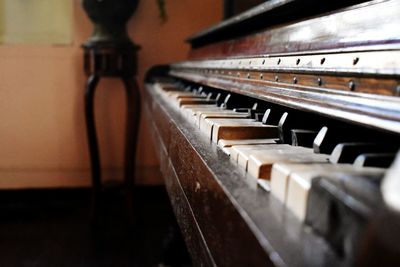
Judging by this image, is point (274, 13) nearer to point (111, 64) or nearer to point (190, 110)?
point (190, 110)

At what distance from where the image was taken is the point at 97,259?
223 centimetres

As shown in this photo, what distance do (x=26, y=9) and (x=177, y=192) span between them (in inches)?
91.7

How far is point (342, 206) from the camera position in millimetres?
313

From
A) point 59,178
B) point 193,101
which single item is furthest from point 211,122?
point 59,178

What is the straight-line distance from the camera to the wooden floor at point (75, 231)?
2238 mm

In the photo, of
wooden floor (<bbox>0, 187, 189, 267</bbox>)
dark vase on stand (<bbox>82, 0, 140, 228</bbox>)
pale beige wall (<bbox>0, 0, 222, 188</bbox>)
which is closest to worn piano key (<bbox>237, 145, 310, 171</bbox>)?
wooden floor (<bbox>0, 187, 189, 267</bbox>)

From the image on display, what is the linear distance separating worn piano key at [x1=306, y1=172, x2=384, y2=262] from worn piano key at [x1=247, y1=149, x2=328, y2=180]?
0.14 metres

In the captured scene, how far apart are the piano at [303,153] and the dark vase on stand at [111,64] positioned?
1478mm

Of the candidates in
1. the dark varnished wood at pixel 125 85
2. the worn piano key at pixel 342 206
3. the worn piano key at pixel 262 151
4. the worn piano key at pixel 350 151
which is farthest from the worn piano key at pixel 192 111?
the dark varnished wood at pixel 125 85

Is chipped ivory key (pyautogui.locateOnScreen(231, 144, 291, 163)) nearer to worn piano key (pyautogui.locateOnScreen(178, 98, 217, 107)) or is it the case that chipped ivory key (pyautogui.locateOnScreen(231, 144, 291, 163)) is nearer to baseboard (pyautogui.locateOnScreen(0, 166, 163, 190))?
worn piano key (pyautogui.locateOnScreen(178, 98, 217, 107))

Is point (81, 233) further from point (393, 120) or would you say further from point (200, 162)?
point (393, 120)

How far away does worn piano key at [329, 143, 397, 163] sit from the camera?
0.52m

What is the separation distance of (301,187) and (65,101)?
2705 millimetres

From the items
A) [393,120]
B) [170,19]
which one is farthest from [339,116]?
[170,19]
